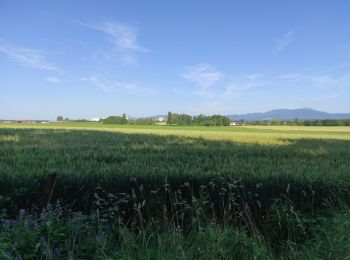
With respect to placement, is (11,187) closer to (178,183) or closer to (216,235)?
(178,183)

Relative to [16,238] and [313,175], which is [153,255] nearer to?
[16,238]

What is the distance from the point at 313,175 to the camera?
27.4 ft

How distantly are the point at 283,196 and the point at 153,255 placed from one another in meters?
3.39

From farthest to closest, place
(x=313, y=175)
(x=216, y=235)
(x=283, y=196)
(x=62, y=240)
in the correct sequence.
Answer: (x=313, y=175) → (x=283, y=196) → (x=216, y=235) → (x=62, y=240)

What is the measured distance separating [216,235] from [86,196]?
98.8 inches

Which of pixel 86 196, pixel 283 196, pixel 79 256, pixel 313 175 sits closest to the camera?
pixel 79 256

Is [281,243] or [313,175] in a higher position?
[313,175]

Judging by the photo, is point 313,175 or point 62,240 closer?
point 62,240

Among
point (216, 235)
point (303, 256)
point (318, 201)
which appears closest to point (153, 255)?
point (216, 235)

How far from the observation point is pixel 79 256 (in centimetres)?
439

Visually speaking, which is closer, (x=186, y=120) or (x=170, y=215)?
(x=170, y=215)

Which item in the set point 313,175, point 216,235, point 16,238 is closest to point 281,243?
point 216,235

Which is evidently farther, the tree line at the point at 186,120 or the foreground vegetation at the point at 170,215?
the tree line at the point at 186,120

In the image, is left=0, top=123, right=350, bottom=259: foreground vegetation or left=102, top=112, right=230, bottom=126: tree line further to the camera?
left=102, top=112, right=230, bottom=126: tree line
